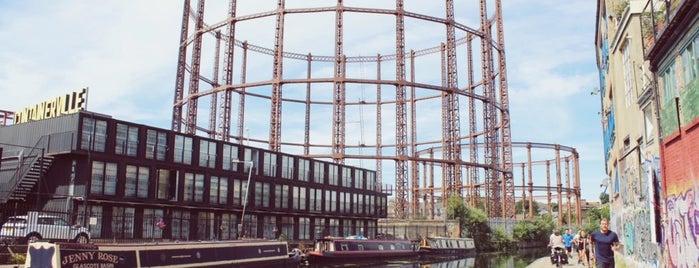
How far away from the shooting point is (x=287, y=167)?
43875mm

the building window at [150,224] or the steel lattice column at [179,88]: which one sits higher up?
the steel lattice column at [179,88]

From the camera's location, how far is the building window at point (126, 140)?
32.1 m

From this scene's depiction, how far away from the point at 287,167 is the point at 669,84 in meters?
33.9

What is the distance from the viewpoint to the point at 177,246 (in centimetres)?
2356

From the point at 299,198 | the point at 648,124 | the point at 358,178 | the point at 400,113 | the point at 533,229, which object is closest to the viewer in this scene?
the point at 648,124

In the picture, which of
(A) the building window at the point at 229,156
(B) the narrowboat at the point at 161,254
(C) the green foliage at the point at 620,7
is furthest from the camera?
(A) the building window at the point at 229,156

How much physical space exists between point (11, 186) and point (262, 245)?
41.5 ft

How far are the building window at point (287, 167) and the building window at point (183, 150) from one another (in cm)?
859

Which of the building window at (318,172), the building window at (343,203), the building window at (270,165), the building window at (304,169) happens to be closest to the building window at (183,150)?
the building window at (270,165)

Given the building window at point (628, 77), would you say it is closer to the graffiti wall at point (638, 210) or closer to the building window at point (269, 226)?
the graffiti wall at point (638, 210)

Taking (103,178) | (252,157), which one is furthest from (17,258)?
(252,157)

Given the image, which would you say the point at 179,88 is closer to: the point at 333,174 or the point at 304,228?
the point at 333,174

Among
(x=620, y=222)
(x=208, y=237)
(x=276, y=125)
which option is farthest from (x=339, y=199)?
(x=620, y=222)

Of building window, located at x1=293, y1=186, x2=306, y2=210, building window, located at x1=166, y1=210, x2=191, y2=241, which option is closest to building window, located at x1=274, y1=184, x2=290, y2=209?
building window, located at x1=293, y1=186, x2=306, y2=210
